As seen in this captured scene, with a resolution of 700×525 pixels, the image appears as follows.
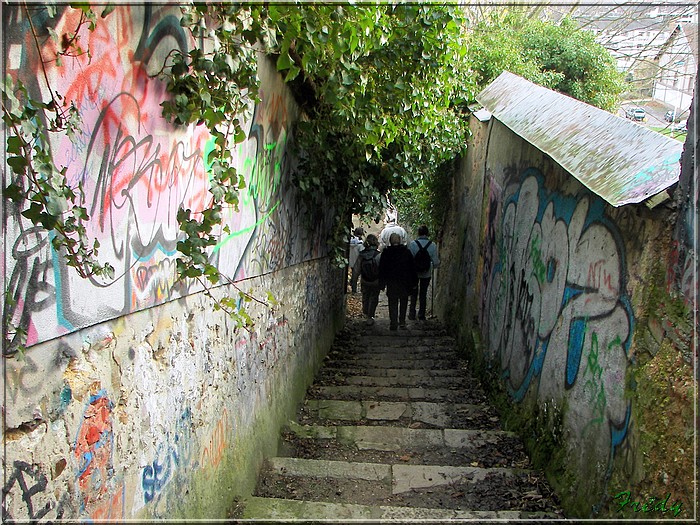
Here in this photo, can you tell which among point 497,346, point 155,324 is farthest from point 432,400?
point 155,324

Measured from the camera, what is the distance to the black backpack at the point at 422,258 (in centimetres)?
1019

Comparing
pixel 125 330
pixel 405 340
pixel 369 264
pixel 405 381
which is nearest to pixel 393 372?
pixel 405 381

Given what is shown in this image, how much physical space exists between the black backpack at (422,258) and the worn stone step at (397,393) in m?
3.97

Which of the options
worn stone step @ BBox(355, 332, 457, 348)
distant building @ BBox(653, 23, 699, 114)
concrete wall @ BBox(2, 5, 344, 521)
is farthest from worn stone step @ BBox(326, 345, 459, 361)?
distant building @ BBox(653, 23, 699, 114)

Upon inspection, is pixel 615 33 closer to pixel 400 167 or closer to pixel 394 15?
pixel 400 167

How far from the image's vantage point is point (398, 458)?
474 cm

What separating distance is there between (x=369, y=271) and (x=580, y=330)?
660 cm

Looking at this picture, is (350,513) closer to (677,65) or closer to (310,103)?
(310,103)

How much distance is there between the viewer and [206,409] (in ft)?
10.1

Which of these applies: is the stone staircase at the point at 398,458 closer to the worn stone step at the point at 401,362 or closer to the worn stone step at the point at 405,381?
the worn stone step at the point at 405,381

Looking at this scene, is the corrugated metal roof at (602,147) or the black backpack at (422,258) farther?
the black backpack at (422,258)

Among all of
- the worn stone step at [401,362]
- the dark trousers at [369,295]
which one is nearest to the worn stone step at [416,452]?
the worn stone step at [401,362]

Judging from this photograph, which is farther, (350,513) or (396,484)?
(396,484)

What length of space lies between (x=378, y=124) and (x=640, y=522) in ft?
11.2
